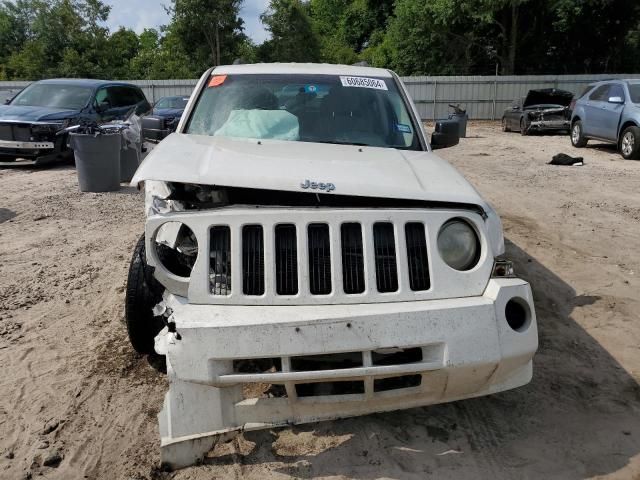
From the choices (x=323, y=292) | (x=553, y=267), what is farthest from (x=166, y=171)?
(x=553, y=267)

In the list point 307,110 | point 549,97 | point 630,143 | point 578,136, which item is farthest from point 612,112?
point 307,110

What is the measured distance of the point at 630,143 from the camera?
1238 cm

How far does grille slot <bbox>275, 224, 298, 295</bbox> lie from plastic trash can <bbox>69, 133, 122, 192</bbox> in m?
7.22

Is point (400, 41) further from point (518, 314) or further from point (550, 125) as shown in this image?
point (518, 314)

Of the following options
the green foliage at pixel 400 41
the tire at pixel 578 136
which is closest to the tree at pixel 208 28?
the green foliage at pixel 400 41

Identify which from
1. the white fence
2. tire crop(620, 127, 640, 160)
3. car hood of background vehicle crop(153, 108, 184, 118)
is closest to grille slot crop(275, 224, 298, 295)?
tire crop(620, 127, 640, 160)

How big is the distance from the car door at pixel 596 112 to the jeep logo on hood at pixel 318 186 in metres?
12.8

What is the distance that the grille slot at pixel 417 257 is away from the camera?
2.61 m

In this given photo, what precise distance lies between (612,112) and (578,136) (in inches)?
62.7

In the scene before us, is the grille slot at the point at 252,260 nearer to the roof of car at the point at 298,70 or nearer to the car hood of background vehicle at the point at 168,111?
the roof of car at the point at 298,70

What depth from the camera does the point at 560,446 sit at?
2898mm

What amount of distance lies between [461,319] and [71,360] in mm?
2629

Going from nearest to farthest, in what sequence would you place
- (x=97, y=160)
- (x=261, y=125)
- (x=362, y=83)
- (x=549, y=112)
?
(x=261, y=125) → (x=362, y=83) → (x=97, y=160) → (x=549, y=112)

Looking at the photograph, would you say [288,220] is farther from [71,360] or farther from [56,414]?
[71,360]
